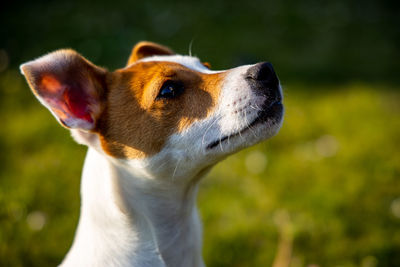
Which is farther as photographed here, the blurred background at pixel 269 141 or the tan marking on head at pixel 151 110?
the blurred background at pixel 269 141

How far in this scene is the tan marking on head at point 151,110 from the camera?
231 centimetres

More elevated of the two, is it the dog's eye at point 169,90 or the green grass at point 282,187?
the dog's eye at point 169,90

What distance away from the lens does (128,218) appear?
2.33 meters

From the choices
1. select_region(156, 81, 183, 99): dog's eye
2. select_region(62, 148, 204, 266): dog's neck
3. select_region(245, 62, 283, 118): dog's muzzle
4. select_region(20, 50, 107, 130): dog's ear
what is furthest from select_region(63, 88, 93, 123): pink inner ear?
select_region(245, 62, 283, 118): dog's muzzle

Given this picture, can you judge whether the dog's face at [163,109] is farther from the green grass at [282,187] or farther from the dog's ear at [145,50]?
the green grass at [282,187]

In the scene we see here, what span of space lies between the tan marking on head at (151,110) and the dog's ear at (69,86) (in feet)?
0.27

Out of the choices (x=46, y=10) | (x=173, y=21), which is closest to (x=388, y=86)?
(x=173, y=21)

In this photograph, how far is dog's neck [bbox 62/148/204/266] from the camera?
234cm

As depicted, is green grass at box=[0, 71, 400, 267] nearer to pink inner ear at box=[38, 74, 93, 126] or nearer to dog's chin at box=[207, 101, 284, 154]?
dog's chin at box=[207, 101, 284, 154]

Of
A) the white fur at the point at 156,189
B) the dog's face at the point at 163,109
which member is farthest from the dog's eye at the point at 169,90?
the white fur at the point at 156,189

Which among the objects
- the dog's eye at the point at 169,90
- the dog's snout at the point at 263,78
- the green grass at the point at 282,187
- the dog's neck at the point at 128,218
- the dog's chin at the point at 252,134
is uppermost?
the dog's snout at the point at 263,78

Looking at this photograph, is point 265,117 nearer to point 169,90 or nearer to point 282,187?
point 169,90

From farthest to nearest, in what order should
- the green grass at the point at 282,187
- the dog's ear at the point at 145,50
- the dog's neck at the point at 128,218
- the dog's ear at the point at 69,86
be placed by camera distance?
the green grass at the point at 282,187 → the dog's ear at the point at 145,50 → the dog's neck at the point at 128,218 → the dog's ear at the point at 69,86

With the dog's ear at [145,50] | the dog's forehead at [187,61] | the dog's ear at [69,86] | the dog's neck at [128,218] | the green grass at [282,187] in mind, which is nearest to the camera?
the dog's ear at [69,86]
